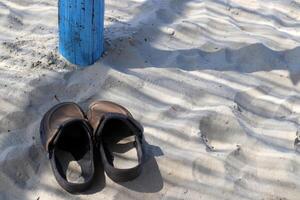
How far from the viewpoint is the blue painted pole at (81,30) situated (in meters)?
2.46

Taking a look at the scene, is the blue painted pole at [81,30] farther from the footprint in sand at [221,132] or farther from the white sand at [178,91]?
the footprint in sand at [221,132]

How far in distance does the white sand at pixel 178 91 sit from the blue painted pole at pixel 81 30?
0.07 m

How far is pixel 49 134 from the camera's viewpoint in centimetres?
207

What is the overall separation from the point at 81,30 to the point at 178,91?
602mm

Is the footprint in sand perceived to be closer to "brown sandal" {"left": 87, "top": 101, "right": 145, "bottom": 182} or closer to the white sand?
the white sand

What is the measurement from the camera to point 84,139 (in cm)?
215

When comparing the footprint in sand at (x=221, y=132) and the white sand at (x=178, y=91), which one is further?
the footprint in sand at (x=221, y=132)

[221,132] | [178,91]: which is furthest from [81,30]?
[221,132]

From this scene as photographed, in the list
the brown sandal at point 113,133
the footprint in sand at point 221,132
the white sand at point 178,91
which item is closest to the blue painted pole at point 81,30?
the white sand at point 178,91

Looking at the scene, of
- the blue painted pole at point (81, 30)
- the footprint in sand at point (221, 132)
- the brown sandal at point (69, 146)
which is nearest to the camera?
the brown sandal at point (69, 146)

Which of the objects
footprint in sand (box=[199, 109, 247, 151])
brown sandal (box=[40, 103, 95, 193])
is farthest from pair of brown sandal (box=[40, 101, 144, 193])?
footprint in sand (box=[199, 109, 247, 151])

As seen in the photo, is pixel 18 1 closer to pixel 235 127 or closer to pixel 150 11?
pixel 150 11

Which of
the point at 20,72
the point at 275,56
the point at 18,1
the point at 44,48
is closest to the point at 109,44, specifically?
the point at 44,48

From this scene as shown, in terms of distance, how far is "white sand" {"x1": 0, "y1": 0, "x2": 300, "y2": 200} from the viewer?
206 centimetres
